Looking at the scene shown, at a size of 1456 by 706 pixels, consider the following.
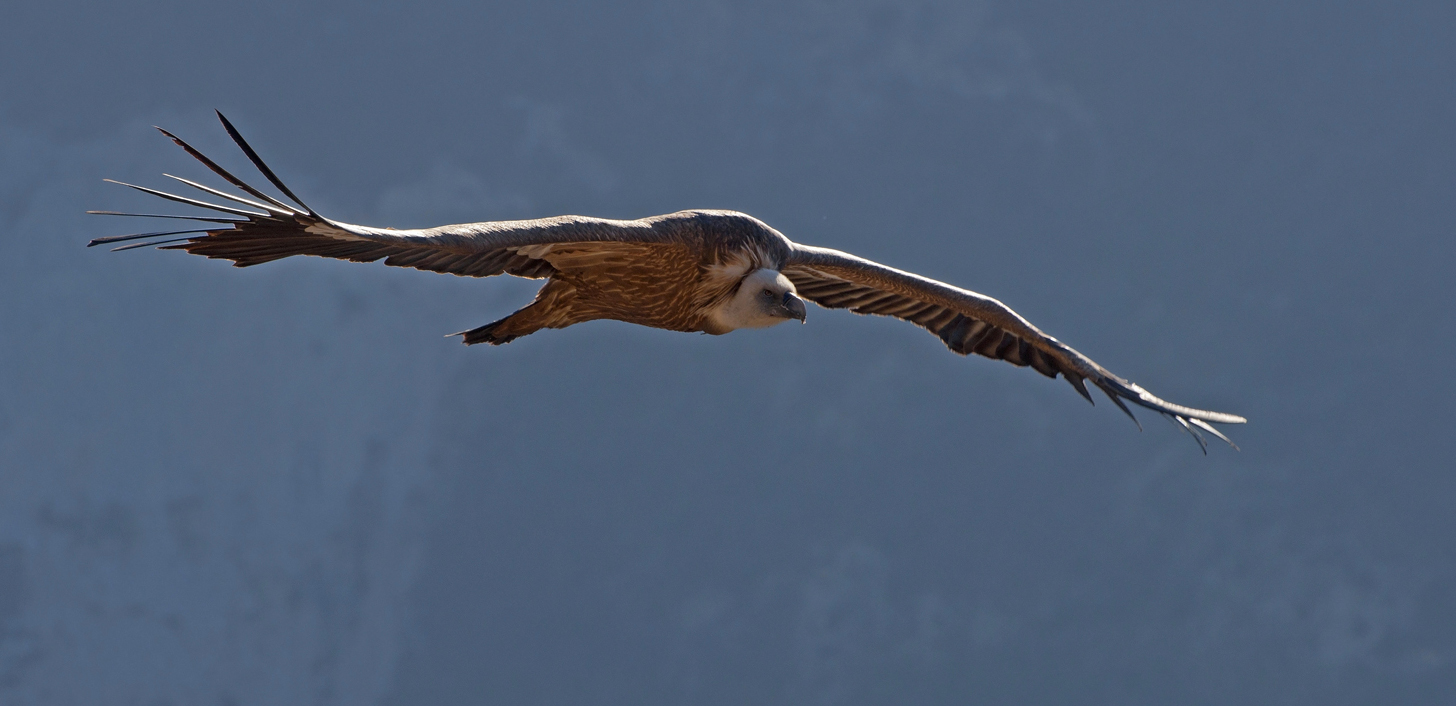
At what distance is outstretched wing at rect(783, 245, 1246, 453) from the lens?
1110 centimetres

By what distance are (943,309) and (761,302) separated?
80.9 inches

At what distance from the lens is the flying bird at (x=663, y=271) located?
26.4 ft

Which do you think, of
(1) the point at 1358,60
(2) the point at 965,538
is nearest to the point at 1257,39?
(1) the point at 1358,60

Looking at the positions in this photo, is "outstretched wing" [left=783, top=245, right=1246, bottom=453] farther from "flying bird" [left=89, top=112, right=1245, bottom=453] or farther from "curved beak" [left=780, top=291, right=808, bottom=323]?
"curved beak" [left=780, top=291, right=808, bottom=323]

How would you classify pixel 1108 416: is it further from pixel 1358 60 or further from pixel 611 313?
pixel 611 313

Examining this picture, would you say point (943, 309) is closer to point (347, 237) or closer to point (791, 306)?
point (791, 306)

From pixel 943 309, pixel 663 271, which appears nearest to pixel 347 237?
pixel 663 271

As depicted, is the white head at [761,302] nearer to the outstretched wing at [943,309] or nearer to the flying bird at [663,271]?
the flying bird at [663,271]

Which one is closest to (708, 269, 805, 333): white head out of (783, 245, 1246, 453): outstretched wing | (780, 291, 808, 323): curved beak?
(780, 291, 808, 323): curved beak

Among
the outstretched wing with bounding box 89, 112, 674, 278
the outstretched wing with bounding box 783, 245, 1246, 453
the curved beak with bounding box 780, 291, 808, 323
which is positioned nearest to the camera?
the outstretched wing with bounding box 89, 112, 674, 278

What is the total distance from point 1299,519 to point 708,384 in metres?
47.1

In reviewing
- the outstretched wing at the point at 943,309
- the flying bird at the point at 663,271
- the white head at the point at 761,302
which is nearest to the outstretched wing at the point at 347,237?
the flying bird at the point at 663,271

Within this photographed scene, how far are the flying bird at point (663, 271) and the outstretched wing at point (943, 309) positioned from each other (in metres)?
0.01

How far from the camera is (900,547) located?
4732 inches
